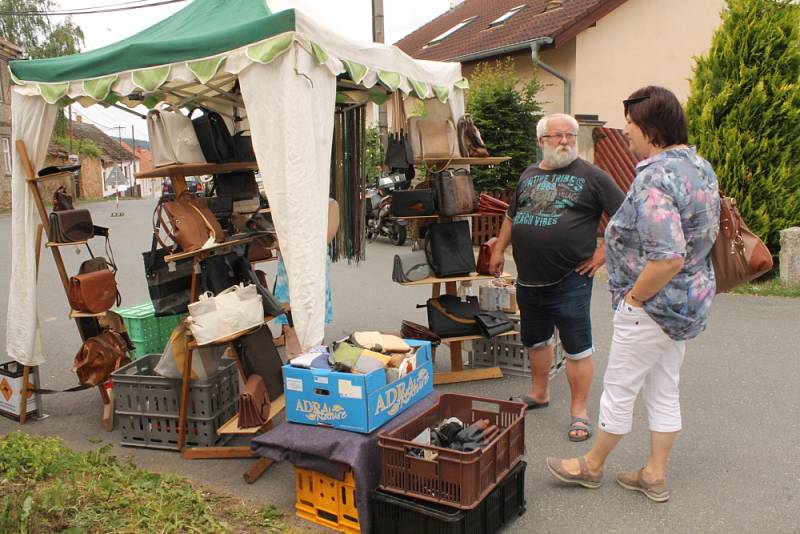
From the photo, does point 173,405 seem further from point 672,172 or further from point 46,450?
point 672,172

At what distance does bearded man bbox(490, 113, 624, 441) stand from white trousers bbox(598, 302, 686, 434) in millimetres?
791

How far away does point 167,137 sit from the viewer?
169 inches

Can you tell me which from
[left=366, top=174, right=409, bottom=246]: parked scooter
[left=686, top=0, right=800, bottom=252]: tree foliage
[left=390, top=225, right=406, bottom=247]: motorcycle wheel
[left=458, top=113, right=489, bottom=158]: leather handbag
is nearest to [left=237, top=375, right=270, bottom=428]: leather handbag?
[left=458, top=113, right=489, bottom=158]: leather handbag

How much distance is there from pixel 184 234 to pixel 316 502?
5.81ft

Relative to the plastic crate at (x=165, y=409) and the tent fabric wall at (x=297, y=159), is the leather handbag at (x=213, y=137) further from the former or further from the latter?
the plastic crate at (x=165, y=409)

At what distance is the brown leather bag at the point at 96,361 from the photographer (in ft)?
14.9

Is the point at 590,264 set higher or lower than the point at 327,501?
higher

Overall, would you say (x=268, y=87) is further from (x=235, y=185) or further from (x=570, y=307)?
(x=570, y=307)

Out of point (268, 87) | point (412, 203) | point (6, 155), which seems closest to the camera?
point (268, 87)

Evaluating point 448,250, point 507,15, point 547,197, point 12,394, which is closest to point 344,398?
point 547,197

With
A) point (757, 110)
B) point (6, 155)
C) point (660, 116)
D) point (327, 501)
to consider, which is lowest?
point (327, 501)

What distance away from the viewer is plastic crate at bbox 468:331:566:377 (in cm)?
526

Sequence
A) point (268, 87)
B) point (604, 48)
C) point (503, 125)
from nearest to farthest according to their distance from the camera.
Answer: point (268, 87)
point (503, 125)
point (604, 48)

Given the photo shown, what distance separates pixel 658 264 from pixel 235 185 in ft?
10.7
